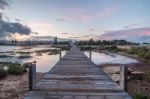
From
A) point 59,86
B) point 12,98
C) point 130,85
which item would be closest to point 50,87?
point 59,86

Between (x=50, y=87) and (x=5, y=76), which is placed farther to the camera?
(x=5, y=76)

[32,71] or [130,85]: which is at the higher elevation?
[32,71]

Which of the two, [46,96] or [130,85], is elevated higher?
[46,96]

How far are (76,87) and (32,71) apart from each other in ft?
4.49

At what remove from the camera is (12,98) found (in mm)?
9867

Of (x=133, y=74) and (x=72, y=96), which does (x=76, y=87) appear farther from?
(x=133, y=74)

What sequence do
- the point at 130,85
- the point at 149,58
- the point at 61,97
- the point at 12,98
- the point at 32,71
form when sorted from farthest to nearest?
the point at 149,58
the point at 130,85
the point at 12,98
the point at 32,71
the point at 61,97

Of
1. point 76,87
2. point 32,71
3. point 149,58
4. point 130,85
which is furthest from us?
point 149,58

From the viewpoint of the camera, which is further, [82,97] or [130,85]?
[130,85]

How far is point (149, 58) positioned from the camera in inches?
1427

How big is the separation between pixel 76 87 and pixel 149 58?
31.2 meters

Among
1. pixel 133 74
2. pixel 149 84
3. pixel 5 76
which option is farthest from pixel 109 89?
pixel 5 76

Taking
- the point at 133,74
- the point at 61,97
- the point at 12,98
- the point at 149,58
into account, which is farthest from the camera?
the point at 149,58

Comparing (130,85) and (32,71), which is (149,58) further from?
(32,71)
